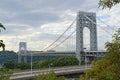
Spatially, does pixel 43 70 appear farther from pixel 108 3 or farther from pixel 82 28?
pixel 108 3

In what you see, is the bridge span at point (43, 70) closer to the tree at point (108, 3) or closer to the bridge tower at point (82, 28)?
the bridge tower at point (82, 28)

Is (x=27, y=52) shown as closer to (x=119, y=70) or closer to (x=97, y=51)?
(x=97, y=51)

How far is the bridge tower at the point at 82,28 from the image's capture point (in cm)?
13969

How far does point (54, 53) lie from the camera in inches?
6063

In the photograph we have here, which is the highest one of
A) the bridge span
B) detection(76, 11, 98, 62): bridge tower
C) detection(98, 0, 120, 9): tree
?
detection(76, 11, 98, 62): bridge tower

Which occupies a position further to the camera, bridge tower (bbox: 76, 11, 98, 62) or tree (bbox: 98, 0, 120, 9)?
bridge tower (bbox: 76, 11, 98, 62)

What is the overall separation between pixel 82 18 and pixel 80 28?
5.59 m

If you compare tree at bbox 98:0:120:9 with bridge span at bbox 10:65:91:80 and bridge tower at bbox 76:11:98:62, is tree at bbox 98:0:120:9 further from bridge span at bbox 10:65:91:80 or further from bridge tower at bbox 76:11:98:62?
bridge tower at bbox 76:11:98:62

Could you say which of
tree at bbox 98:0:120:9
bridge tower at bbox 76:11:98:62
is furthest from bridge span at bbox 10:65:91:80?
tree at bbox 98:0:120:9

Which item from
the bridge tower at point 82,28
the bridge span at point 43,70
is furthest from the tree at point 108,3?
the bridge tower at point 82,28

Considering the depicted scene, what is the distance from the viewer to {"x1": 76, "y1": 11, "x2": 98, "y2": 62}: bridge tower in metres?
140

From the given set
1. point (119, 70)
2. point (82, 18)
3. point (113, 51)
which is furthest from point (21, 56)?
point (119, 70)

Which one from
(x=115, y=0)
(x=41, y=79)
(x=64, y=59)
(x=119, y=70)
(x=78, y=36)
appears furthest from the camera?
(x=78, y=36)

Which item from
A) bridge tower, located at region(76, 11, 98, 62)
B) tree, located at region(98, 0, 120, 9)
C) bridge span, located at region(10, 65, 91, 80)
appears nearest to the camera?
tree, located at region(98, 0, 120, 9)
